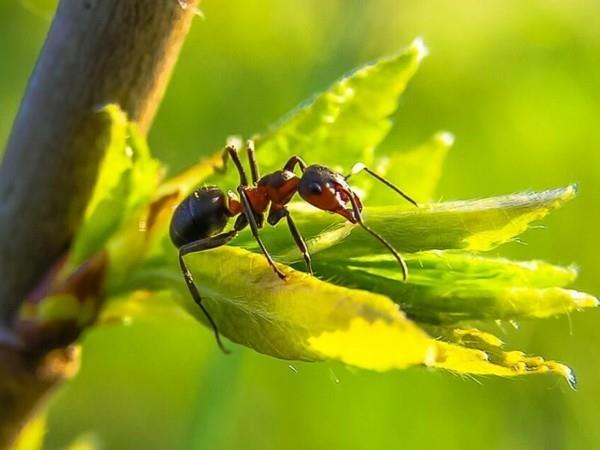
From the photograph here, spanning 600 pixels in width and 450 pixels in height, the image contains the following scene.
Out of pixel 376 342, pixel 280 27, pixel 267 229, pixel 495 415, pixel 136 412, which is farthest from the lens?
pixel 280 27

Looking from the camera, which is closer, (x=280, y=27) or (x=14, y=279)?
(x=14, y=279)

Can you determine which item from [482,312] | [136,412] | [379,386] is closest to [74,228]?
[482,312]

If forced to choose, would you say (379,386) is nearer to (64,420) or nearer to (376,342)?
(64,420)

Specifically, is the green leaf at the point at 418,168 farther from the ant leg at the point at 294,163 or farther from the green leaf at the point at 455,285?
the green leaf at the point at 455,285

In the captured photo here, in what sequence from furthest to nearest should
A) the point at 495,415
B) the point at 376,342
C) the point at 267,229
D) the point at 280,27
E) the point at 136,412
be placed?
1. the point at 280,27
2. the point at 136,412
3. the point at 495,415
4. the point at 267,229
5. the point at 376,342

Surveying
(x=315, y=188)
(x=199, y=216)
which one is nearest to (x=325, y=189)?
(x=315, y=188)

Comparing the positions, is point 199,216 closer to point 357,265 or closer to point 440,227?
point 357,265

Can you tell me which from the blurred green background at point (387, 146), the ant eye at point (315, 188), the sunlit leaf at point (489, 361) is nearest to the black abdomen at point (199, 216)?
the ant eye at point (315, 188)

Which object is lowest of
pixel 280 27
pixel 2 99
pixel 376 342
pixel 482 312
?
pixel 376 342
